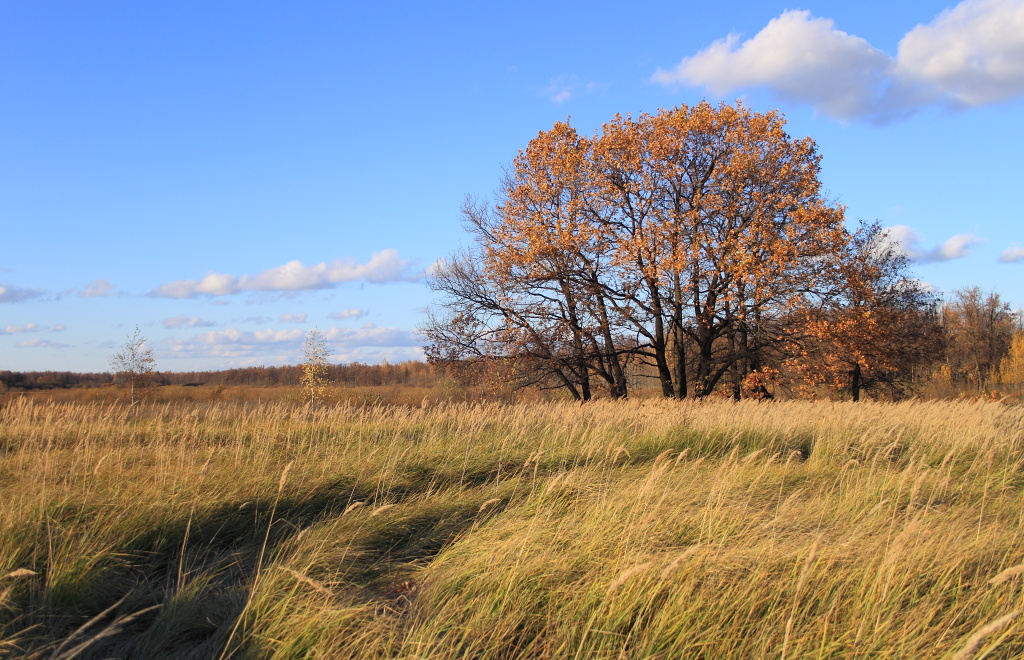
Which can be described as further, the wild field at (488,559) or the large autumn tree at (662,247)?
the large autumn tree at (662,247)

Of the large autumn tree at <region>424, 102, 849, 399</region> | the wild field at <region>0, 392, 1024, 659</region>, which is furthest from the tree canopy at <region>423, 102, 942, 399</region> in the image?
the wild field at <region>0, 392, 1024, 659</region>

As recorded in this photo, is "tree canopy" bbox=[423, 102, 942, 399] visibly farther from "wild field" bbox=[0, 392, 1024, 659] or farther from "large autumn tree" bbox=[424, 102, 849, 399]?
"wild field" bbox=[0, 392, 1024, 659]

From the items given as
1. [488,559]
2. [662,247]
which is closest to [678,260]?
[662,247]

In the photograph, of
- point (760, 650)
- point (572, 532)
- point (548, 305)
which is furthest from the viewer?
point (548, 305)

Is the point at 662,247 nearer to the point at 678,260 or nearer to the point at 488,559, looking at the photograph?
the point at 678,260

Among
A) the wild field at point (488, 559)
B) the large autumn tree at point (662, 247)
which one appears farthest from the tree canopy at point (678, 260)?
the wild field at point (488, 559)

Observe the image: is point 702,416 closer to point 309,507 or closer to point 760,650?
point 309,507

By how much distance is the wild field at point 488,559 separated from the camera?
336cm

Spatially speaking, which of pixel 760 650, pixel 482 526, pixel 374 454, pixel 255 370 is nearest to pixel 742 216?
pixel 374 454

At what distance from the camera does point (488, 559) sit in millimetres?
4199

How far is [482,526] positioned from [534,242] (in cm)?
1657

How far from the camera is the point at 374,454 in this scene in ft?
25.2

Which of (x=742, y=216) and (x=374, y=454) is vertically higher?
(x=742, y=216)

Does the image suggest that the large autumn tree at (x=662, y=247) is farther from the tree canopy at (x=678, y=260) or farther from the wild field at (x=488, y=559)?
the wild field at (x=488, y=559)
